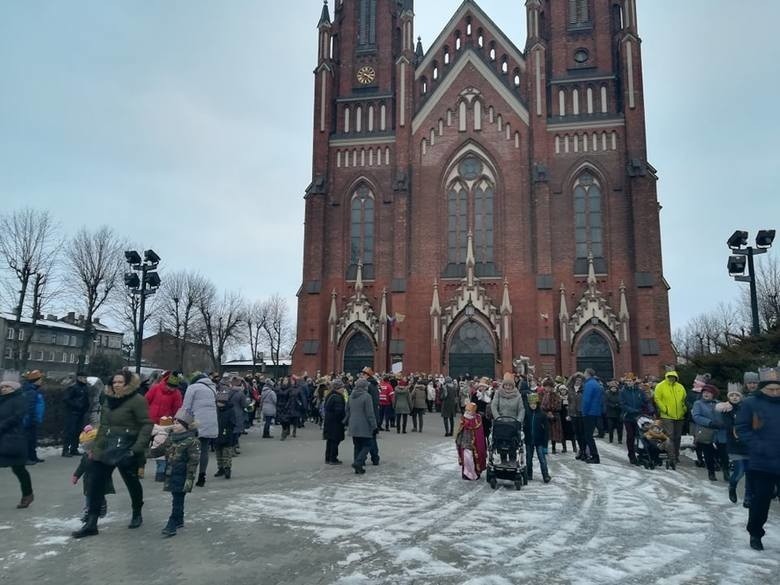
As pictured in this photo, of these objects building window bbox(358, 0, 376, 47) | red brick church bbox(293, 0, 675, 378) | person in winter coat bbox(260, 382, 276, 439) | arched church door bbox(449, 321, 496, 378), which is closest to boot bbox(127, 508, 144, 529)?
person in winter coat bbox(260, 382, 276, 439)

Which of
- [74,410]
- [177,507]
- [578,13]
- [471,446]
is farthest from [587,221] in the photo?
[177,507]

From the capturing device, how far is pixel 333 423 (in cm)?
1194

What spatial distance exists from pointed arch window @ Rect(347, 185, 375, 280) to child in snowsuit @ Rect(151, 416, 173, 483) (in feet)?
82.2

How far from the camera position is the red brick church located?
1228 inches

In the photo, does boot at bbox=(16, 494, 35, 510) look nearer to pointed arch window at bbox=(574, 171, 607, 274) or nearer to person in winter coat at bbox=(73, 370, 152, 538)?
person in winter coat at bbox=(73, 370, 152, 538)

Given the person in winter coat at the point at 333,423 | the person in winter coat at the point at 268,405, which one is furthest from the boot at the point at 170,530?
the person in winter coat at the point at 268,405

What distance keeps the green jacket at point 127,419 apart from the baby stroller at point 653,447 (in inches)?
374

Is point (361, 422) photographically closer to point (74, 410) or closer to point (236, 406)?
point (236, 406)

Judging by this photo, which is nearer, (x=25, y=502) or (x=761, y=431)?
(x=761, y=431)

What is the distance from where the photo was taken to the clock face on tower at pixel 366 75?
3688 centimetres

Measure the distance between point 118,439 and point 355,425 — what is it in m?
5.29

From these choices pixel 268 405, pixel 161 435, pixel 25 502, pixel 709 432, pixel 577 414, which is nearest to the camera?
pixel 25 502

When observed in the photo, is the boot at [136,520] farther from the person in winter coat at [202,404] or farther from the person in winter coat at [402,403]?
the person in winter coat at [402,403]

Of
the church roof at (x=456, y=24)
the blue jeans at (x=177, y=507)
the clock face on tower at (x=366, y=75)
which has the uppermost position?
the church roof at (x=456, y=24)
